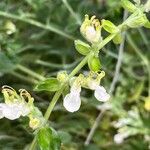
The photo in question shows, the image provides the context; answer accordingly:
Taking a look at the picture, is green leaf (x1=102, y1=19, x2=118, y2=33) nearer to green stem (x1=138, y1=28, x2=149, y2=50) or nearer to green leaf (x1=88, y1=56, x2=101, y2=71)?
green leaf (x1=88, y1=56, x2=101, y2=71)

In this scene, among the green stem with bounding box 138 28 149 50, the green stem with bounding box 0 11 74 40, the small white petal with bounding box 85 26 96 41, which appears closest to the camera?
the small white petal with bounding box 85 26 96 41

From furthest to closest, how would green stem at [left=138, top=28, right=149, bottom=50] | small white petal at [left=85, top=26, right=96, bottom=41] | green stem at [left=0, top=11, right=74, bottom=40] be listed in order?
green stem at [left=138, top=28, right=149, bottom=50], green stem at [left=0, top=11, right=74, bottom=40], small white petal at [left=85, top=26, right=96, bottom=41]

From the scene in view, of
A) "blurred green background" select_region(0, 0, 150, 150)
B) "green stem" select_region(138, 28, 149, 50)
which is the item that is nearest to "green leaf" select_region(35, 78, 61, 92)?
"blurred green background" select_region(0, 0, 150, 150)

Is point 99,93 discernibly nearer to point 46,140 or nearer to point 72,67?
point 46,140

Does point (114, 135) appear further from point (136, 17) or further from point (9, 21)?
point (136, 17)

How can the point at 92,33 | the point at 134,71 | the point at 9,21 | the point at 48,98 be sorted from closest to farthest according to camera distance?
the point at 92,33 < the point at 9,21 < the point at 48,98 < the point at 134,71

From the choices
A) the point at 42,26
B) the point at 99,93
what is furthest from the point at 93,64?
the point at 42,26

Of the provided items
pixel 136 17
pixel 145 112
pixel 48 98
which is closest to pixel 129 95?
pixel 145 112
